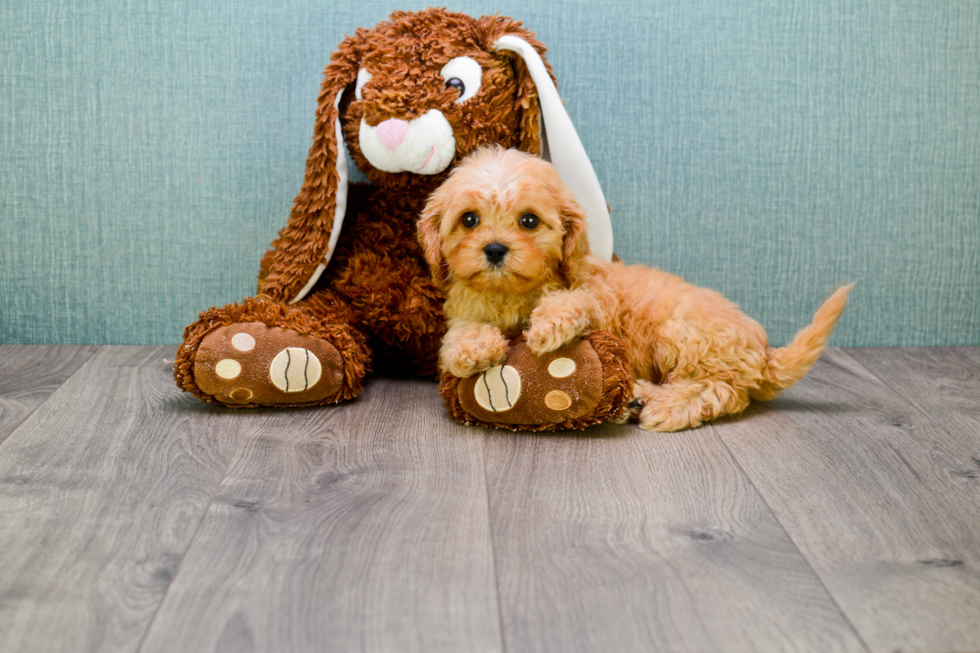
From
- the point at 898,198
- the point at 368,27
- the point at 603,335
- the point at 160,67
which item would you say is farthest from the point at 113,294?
the point at 898,198

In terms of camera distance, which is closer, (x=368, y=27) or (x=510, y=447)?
(x=510, y=447)

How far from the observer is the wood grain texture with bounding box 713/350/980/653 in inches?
35.8

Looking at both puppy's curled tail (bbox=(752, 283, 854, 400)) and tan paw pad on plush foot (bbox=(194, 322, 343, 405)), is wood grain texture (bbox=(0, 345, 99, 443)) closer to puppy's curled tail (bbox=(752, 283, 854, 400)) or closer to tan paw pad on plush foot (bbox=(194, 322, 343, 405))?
tan paw pad on plush foot (bbox=(194, 322, 343, 405))

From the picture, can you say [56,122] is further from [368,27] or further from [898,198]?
[898,198]

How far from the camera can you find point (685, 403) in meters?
1.44

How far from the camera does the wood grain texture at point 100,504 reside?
2.87 feet

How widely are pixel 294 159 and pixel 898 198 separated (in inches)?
52.3

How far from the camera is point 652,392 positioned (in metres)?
1.47

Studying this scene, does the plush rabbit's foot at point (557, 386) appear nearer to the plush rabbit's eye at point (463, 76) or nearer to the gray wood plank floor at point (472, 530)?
the gray wood plank floor at point (472, 530)

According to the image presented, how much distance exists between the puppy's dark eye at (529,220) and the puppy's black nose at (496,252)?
55 mm

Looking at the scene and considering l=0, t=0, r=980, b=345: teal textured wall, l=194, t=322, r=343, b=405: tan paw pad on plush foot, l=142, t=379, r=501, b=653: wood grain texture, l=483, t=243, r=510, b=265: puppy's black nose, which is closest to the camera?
l=142, t=379, r=501, b=653: wood grain texture

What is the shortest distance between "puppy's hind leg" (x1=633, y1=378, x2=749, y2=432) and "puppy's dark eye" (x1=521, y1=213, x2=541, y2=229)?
344 millimetres

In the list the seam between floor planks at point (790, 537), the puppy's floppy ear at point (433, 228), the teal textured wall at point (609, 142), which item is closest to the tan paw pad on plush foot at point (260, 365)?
the puppy's floppy ear at point (433, 228)

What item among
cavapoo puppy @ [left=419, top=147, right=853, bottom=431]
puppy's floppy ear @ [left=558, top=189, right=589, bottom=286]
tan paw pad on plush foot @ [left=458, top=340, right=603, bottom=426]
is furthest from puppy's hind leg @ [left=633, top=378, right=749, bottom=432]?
puppy's floppy ear @ [left=558, top=189, right=589, bottom=286]
